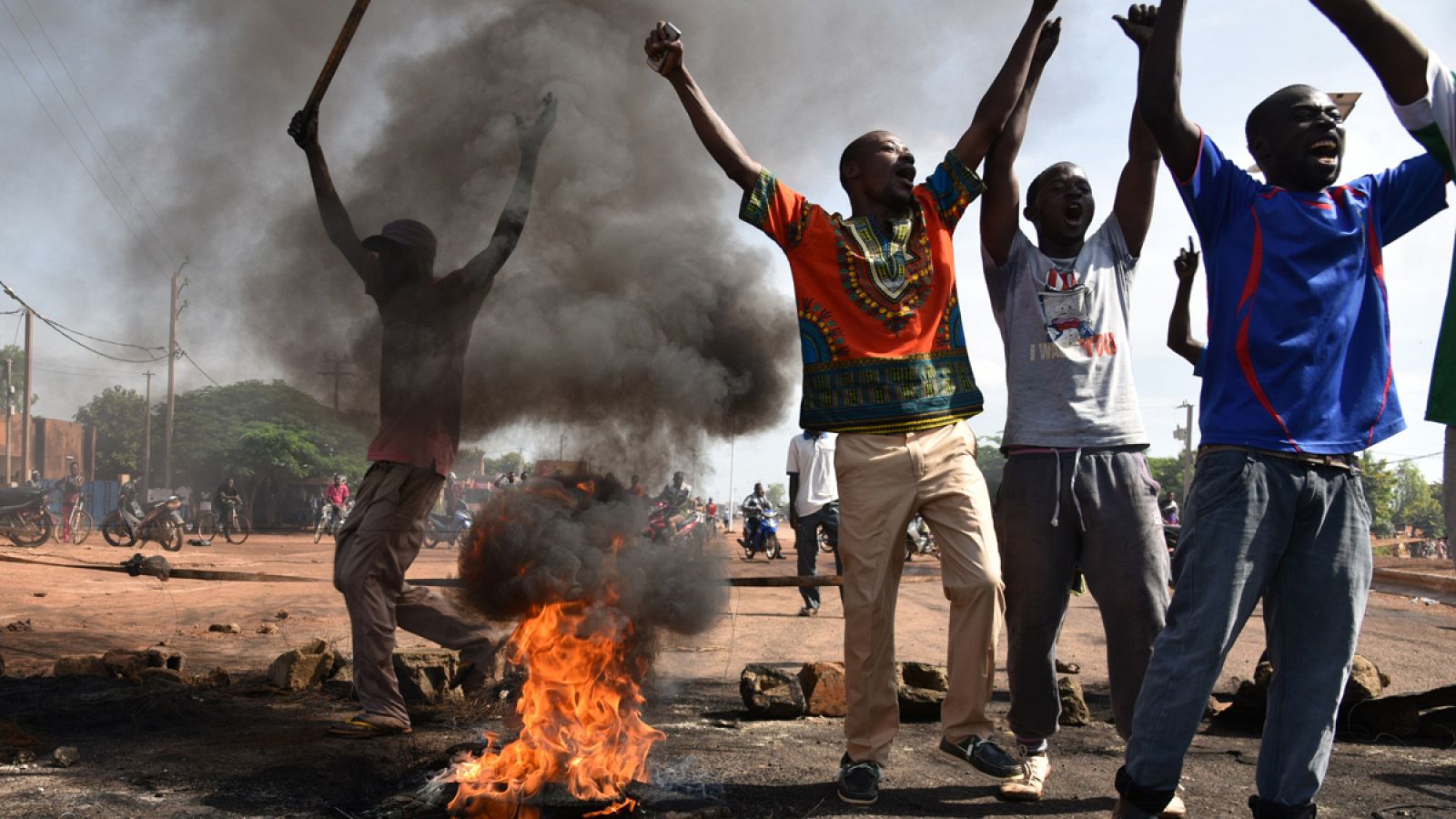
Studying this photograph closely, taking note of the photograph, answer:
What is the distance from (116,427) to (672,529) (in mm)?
50831

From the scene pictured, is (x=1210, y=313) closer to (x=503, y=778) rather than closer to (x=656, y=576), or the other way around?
(x=656, y=576)

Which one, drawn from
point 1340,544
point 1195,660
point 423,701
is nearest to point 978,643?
point 1195,660

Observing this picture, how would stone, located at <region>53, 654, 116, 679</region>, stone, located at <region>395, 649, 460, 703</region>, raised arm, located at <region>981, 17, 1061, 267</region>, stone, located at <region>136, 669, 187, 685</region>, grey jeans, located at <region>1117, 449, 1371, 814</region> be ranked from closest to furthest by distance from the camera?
grey jeans, located at <region>1117, 449, 1371, 814</region> < raised arm, located at <region>981, 17, 1061, 267</region> < stone, located at <region>395, 649, 460, 703</region> < stone, located at <region>136, 669, 187, 685</region> < stone, located at <region>53, 654, 116, 679</region>

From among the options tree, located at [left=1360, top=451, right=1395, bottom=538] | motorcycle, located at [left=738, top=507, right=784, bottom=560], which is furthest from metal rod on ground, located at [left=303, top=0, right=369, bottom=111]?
tree, located at [left=1360, top=451, right=1395, bottom=538]

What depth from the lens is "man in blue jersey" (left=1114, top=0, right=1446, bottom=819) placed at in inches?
98.9

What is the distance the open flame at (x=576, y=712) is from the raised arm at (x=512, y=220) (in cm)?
158

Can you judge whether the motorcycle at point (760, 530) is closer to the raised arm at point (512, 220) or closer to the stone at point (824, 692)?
the stone at point (824, 692)

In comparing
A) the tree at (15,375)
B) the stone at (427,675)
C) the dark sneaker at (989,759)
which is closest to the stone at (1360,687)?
the dark sneaker at (989,759)

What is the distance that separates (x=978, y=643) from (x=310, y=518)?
30862 mm

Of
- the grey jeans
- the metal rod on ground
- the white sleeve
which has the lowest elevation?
the grey jeans

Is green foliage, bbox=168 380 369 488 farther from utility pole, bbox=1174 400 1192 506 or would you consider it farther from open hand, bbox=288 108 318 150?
utility pole, bbox=1174 400 1192 506

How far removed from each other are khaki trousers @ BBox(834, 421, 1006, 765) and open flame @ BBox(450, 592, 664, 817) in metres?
0.77

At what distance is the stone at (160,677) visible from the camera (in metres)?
4.79

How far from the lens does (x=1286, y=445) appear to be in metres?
2.52
